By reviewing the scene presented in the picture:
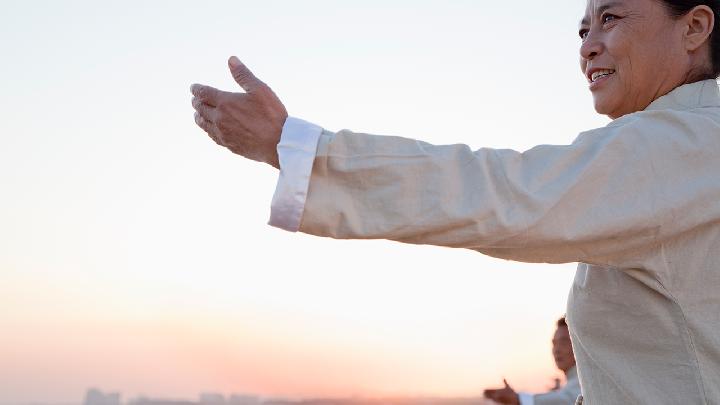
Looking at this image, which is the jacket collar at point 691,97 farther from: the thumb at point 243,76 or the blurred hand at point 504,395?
the blurred hand at point 504,395

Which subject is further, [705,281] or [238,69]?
[705,281]

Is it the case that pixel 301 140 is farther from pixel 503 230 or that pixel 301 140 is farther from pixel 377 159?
pixel 503 230

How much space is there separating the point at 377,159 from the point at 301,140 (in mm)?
146

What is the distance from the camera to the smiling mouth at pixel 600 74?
104 inches

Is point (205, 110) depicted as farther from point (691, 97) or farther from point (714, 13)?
point (714, 13)

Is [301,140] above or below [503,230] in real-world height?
above

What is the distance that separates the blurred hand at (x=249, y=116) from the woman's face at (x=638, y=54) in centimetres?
108

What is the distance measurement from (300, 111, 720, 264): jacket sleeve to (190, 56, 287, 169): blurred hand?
3.7 inches

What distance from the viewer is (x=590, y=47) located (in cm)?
268

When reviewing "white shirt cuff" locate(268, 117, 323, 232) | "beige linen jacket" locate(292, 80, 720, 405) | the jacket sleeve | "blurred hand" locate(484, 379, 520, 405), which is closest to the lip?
"beige linen jacket" locate(292, 80, 720, 405)

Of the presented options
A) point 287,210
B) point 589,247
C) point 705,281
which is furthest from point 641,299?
point 287,210

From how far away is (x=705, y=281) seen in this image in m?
2.20

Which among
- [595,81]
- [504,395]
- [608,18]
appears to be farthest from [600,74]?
[504,395]

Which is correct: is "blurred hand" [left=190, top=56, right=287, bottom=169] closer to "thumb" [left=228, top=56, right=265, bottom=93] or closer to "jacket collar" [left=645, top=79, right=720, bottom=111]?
"thumb" [left=228, top=56, right=265, bottom=93]
